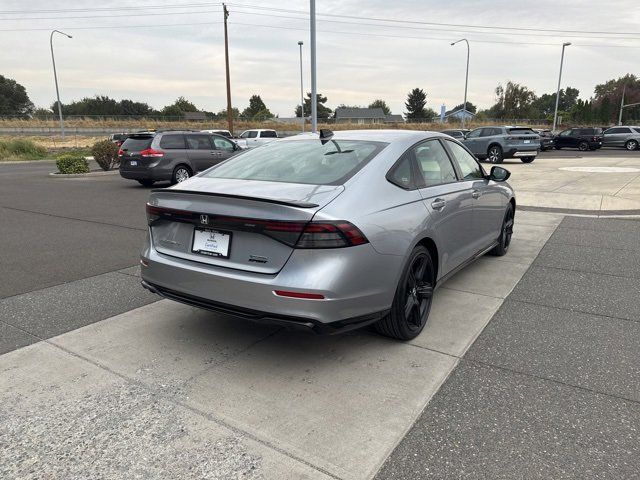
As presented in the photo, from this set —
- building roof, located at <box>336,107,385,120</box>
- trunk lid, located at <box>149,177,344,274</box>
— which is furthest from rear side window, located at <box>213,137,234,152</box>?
building roof, located at <box>336,107,385,120</box>

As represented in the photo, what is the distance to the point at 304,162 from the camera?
3.87 m

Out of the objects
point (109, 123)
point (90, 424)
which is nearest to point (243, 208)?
point (90, 424)

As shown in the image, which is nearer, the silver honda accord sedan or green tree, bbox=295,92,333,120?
the silver honda accord sedan

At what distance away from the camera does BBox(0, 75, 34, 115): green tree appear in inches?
4437

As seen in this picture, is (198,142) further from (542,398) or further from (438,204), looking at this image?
(542,398)

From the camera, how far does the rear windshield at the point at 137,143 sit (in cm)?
1432

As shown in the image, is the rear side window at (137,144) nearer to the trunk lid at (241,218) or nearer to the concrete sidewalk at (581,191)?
the concrete sidewalk at (581,191)

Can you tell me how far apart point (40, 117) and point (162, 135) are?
69.3 m

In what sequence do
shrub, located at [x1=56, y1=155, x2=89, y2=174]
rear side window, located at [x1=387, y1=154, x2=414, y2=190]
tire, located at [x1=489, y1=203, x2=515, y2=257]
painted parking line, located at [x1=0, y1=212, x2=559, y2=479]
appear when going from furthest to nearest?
shrub, located at [x1=56, y1=155, x2=89, y2=174], tire, located at [x1=489, y1=203, x2=515, y2=257], rear side window, located at [x1=387, y1=154, x2=414, y2=190], painted parking line, located at [x1=0, y1=212, x2=559, y2=479]

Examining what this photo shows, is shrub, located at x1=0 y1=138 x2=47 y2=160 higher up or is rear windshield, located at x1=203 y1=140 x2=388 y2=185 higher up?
rear windshield, located at x1=203 y1=140 x2=388 y2=185

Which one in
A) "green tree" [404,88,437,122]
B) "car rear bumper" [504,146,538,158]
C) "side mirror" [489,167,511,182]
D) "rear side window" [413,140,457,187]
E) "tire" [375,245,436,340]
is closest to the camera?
"tire" [375,245,436,340]

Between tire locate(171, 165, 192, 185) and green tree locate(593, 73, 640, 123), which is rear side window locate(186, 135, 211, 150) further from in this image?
green tree locate(593, 73, 640, 123)

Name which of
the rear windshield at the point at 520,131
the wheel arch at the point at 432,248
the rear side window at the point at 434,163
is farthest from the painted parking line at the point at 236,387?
the rear windshield at the point at 520,131

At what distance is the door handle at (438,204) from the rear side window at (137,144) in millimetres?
11864
